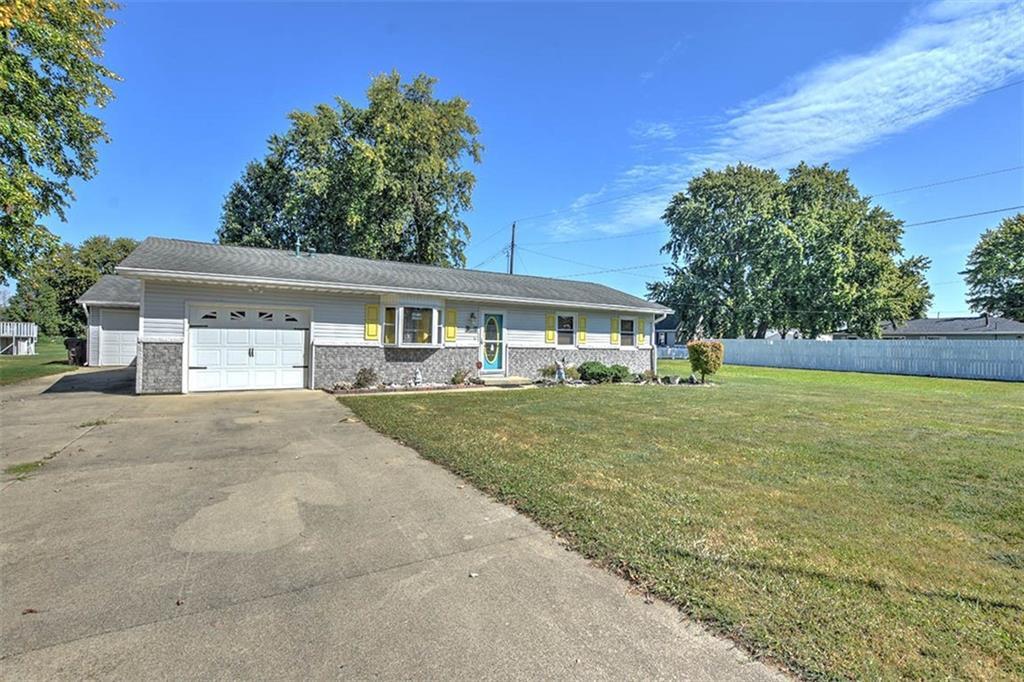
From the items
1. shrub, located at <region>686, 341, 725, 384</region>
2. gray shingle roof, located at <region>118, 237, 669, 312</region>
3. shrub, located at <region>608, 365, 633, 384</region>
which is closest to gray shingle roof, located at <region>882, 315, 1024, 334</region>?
shrub, located at <region>686, 341, 725, 384</region>

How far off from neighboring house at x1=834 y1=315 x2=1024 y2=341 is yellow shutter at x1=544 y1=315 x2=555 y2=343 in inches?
1107

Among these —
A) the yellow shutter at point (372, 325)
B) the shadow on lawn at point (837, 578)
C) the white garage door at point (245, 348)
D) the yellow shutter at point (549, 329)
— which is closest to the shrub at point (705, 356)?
the yellow shutter at point (549, 329)

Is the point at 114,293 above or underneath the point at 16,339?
above

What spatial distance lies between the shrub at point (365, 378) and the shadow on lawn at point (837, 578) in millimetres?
11255

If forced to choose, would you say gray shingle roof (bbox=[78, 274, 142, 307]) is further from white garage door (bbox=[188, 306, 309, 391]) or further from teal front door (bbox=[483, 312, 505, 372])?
teal front door (bbox=[483, 312, 505, 372])

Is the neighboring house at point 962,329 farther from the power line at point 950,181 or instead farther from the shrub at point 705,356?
the shrub at point 705,356

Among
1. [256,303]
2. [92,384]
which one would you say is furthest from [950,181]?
[92,384]

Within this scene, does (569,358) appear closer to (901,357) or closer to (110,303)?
(901,357)

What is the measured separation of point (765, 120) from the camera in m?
16.5

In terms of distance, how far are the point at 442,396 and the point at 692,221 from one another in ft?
107

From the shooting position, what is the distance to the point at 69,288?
1334 inches

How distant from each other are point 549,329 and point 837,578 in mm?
14498

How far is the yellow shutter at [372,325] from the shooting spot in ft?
45.4

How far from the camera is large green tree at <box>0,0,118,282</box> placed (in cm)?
1080
